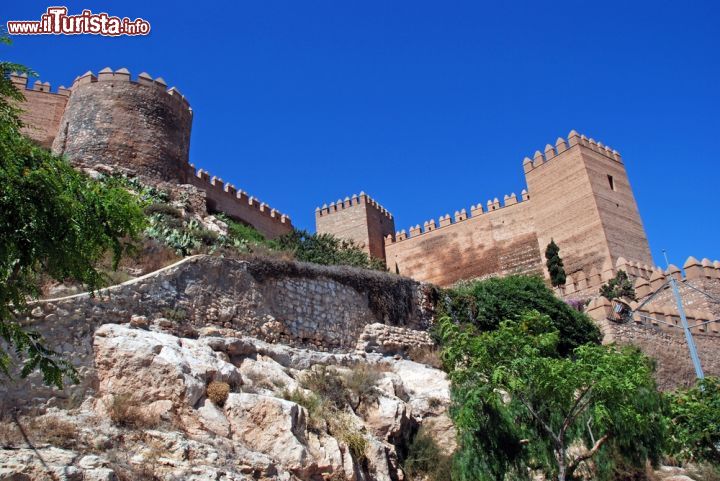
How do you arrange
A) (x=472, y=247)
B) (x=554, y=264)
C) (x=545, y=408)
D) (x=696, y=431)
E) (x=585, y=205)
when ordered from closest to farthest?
1. (x=545, y=408)
2. (x=696, y=431)
3. (x=554, y=264)
4. (x=585, y=205)
5. (x=472, y=247)

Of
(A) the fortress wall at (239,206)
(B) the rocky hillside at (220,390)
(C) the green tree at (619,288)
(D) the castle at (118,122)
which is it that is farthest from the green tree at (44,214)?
(C) the green tree at (619,288)

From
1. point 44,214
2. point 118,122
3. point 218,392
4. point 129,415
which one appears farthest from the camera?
point 118,122

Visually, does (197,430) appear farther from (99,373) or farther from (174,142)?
(174,142)

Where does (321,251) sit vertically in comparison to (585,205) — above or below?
below

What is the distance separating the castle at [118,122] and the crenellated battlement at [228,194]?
3.82ft

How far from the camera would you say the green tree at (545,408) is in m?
10.3

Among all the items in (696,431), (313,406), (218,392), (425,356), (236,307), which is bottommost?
(696,431)

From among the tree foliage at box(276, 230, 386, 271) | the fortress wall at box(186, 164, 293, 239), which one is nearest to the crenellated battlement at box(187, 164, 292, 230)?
the fortress wall at box(186, 164, 293, 239)

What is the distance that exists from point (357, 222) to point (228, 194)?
41.2 feet

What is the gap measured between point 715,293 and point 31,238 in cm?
2697

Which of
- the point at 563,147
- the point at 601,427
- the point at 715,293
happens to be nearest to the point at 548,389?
the point at 601,427

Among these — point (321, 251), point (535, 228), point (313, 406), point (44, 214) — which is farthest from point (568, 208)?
point (44, 214)

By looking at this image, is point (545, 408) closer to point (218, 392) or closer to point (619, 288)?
point (218, 392)

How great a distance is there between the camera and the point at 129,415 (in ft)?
28.8
